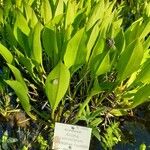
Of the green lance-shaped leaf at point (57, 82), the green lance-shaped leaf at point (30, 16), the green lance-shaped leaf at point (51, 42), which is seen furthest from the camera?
the green lance-shaped leaf at point (30, 16)

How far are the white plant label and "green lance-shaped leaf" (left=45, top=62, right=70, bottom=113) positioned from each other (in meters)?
0.08

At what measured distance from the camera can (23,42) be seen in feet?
4.05

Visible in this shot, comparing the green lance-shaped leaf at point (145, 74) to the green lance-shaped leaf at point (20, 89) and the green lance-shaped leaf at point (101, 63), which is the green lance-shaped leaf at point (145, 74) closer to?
the green lance-shaped leaf at point (101, 63)

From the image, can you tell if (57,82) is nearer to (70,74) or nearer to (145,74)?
(70,74)

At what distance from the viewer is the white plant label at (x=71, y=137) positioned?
41.8 inches

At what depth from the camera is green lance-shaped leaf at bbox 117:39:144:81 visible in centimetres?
109

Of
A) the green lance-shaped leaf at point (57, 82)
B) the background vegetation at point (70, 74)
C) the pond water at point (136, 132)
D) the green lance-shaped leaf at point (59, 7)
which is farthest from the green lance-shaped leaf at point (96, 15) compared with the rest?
the pond water at point (136, 132)

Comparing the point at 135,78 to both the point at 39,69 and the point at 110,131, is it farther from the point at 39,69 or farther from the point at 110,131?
the point at 39,69

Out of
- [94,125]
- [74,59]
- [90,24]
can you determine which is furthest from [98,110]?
[90,24]

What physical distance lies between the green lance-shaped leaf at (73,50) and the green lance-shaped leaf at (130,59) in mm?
124

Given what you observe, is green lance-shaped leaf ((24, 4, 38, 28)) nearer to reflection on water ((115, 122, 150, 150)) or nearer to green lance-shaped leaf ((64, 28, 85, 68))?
green lance-shaped leaf ((64, 28, 85, 68))

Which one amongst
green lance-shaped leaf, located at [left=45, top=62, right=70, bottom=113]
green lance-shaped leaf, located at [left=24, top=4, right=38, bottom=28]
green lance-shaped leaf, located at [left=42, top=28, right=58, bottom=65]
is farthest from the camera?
green lance-shaped leaf, located at [left=24, top=4, right=38, bottom=28]

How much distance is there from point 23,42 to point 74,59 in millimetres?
190

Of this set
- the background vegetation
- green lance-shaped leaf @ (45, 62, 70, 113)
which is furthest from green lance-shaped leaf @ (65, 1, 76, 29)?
green lance-shaped leaf @ (45, 62, 70, 113)
